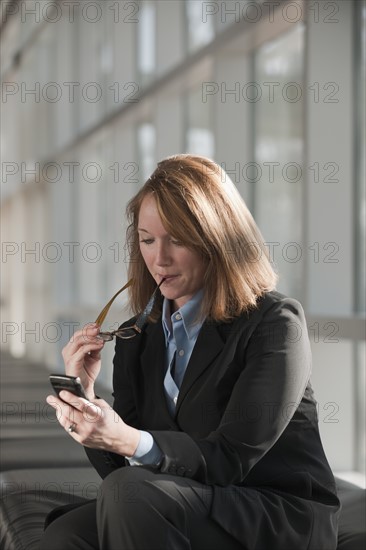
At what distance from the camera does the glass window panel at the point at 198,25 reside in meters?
6.35

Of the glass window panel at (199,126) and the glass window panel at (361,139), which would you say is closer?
the glass window panel at (361,139)

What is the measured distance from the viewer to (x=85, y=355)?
2.25m

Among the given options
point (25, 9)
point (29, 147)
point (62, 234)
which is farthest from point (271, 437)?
point (29, 147)

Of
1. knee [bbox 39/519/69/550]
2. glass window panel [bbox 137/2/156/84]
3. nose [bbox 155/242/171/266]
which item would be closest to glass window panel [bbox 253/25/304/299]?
glass window panel [bbox 137/2/156/84]

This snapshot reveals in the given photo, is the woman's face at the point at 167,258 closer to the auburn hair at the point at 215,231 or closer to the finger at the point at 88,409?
the auburn hair at the point at 215,231

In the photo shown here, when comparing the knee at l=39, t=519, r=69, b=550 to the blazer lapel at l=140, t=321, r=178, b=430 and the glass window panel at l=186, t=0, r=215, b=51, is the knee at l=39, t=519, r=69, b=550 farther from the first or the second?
the glass window panel at l=186, t=0, r=215, b=51

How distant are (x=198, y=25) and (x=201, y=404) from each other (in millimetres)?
4961

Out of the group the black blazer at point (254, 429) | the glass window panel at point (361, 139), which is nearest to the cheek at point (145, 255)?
the black blazer at point (254, 429)

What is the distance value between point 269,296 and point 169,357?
1.01 ft

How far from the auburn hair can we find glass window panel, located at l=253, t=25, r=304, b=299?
305cm

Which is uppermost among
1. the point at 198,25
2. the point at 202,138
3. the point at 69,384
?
the point at 198,25

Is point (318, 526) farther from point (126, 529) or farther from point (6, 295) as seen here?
point (6, 295)

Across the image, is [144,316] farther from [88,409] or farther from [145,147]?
[145,147]

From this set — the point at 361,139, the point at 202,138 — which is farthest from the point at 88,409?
the point at 202,138
